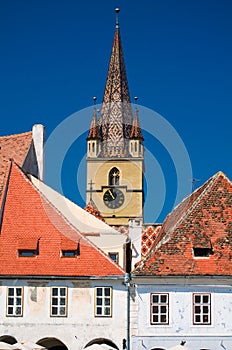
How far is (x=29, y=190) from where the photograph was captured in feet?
126

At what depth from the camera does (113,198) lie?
10088cm

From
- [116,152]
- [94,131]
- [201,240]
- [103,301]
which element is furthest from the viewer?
[94,131]

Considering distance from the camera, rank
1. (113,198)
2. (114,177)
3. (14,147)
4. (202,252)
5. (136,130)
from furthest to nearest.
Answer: (136,130)
(114,177)
(113,198)
(14,147)
(202,252)

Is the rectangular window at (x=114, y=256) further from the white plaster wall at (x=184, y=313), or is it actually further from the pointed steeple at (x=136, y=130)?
the pointed steeple at (x=136, y=130)

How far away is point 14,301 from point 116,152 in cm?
6974

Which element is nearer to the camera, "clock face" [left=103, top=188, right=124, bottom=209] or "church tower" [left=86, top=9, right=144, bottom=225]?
"clock face" [left=103, top=188, right=124, bottom=209]

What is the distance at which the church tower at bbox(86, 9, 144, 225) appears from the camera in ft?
327

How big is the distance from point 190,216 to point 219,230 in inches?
55.9

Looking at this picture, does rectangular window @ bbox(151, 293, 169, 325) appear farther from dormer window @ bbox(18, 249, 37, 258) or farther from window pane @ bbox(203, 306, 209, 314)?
dormer window @ bbox(18, 249, 37, 258)

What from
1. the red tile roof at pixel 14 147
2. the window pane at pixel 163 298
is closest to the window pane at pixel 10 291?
the window pane at pixel 163 298

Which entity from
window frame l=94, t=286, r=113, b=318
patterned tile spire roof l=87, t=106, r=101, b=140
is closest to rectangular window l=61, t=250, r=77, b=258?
window frame l=94, t=286, r=113, b=318

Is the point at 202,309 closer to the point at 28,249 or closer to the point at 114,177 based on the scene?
the point at 28,249

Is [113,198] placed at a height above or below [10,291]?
above

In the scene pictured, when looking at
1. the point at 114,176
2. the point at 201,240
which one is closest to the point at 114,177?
the point at 114,176
